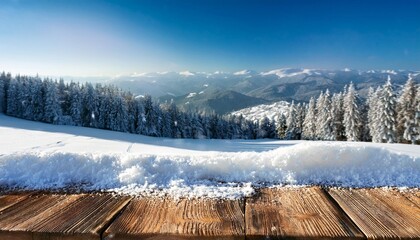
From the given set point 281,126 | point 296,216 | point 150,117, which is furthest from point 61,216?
point 281,126

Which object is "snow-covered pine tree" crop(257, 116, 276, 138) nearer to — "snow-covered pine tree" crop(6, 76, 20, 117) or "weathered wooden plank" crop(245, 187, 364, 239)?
"snow-covered pine tree" crop(6, 76, 20, 117)

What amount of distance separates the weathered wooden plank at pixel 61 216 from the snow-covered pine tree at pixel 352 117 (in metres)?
42.5

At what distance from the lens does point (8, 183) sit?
1276mm

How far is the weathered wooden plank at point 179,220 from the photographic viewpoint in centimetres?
85

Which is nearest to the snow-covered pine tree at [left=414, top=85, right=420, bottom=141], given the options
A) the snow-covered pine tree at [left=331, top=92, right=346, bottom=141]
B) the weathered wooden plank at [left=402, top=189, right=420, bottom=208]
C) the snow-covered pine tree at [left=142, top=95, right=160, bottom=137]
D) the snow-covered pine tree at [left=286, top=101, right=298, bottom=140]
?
the snow-covered pine tree at [left=331, top=92, right=346, bottom=141]

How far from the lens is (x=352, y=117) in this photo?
3919cm

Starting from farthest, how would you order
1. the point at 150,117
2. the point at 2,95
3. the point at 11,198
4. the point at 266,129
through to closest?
1. the point at 266,129
2. the point at 2,95
3. the point at 150,117
4. the point at 11,198

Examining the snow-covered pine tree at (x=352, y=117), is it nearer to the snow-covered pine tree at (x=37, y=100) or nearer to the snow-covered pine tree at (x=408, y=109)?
the snow-covered pine tree at (x=408, y=109)

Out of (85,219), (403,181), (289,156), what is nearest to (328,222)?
A: (289,156)

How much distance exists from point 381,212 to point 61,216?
115 cm

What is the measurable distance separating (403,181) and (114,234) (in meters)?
1.31

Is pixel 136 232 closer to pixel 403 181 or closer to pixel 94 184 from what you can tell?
pixel 94 184

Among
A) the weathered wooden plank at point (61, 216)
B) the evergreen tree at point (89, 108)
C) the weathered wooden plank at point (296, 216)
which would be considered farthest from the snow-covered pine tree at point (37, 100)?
the weathered wooden plank at point (296, 216)

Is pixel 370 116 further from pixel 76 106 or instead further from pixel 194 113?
pixel 76 106
